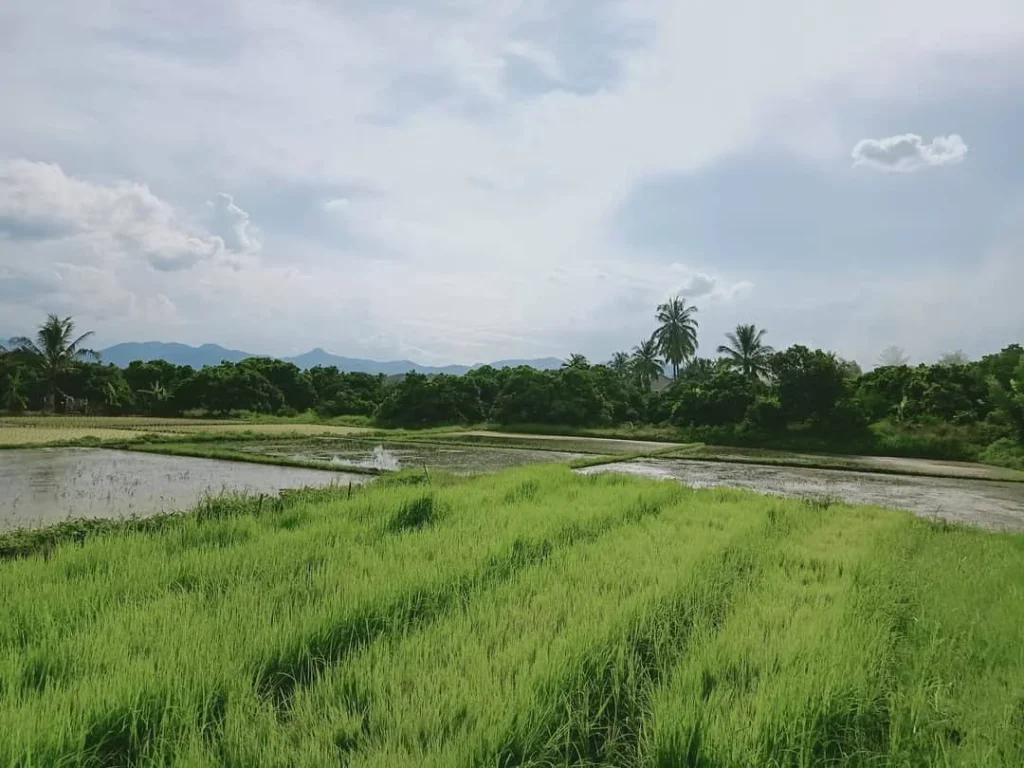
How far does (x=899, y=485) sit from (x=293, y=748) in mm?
12176

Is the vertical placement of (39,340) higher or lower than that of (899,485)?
higher

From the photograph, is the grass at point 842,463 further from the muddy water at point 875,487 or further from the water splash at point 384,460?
the water splash at point 384,460

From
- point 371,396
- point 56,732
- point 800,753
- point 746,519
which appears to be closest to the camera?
point 56,732

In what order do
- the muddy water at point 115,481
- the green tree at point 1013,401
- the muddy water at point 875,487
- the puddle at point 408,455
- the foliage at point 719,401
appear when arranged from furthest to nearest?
the foliage at point 719,401, the green tree at point 1013,401, the puddle at point 408,455, the muddy water at point 875,487, the muddy water at point 115,481

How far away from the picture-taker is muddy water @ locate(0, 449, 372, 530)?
22.7 ft

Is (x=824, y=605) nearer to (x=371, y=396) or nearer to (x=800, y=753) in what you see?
(x=800, y=753)

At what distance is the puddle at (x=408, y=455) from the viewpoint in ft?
41.7

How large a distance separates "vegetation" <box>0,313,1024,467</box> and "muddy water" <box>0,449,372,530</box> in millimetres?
14139

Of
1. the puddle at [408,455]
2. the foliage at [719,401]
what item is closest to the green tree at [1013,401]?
the foliage at [719,401]

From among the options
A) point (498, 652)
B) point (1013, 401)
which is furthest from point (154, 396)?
point (1013, 401)

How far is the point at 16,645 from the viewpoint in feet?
9.00

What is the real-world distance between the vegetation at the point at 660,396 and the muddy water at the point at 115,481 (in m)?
14.1

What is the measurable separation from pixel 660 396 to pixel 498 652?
975 inches

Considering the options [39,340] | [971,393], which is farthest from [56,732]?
[39,340]
